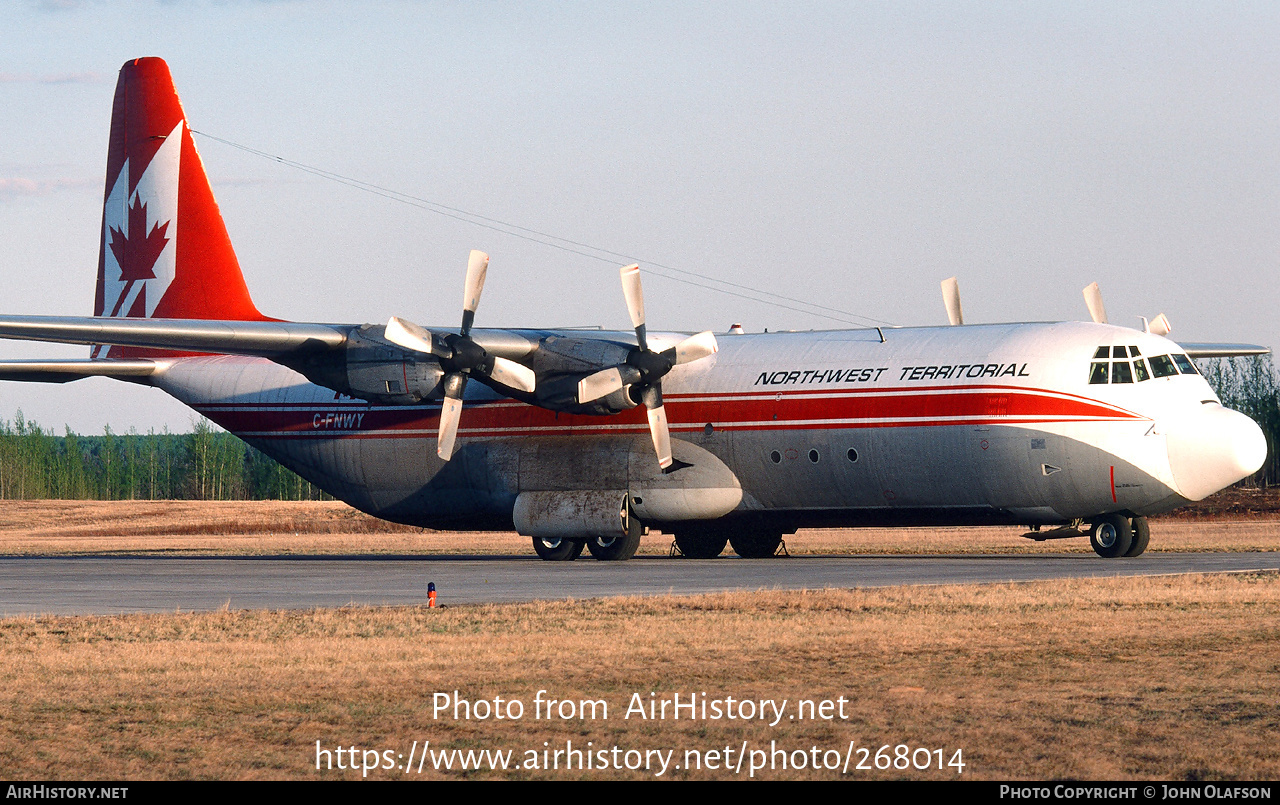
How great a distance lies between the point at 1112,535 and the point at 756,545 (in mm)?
8182

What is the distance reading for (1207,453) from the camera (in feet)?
87.3

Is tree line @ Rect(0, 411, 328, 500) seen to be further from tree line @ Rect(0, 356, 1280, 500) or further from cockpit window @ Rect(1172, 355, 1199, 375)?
cockpit window @ Rect(1172, 355, 1199, 375)

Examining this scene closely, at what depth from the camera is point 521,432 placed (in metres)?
32.1

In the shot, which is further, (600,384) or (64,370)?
(64,370)

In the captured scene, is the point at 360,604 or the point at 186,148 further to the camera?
the point at 186,148

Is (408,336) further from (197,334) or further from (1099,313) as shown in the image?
(1099,313)

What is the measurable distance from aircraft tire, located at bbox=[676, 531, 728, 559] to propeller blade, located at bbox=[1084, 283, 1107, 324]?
9203 millimetres

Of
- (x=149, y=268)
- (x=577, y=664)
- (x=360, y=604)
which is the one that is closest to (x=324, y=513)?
(x=149, y=268)

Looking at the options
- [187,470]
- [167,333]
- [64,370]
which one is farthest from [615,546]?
[187,470]

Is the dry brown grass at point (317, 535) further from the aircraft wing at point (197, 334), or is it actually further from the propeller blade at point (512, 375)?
the aircraft wing at point (197, 334)

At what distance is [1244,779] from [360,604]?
12.9 m

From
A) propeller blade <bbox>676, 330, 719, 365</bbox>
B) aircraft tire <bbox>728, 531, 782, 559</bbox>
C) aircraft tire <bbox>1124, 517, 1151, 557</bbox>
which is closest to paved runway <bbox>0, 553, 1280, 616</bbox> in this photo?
aircraft tire <bbox>1124, 517, 1151, 557</bbox>

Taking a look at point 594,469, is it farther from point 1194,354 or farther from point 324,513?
point 324,513

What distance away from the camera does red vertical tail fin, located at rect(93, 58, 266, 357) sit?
37.1 meters
